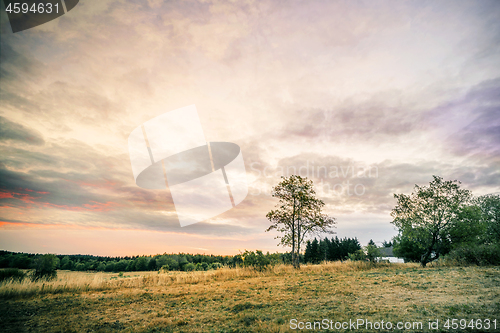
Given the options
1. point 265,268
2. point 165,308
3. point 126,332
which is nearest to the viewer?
point 126,332

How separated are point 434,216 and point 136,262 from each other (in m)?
86.3

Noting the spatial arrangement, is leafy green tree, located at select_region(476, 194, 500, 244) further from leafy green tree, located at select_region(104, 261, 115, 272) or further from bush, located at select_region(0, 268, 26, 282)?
leafy green tree, located at select_region(104, 261, 115, 272)

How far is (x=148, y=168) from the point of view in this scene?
15.1 meters

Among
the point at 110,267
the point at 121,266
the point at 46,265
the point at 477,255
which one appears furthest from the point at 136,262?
the point at 477,255

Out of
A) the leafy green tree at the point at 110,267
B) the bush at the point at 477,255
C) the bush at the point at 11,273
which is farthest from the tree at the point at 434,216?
the leafy green tree at the point at 110,267

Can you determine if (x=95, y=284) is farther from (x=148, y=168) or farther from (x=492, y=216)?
(x=492, y=216)

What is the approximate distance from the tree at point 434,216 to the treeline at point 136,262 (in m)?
14.0

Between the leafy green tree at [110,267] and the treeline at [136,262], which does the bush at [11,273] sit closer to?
the treeline at [136,262]

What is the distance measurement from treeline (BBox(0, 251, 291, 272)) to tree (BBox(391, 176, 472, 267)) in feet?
45.9

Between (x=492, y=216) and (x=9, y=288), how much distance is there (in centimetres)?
4245

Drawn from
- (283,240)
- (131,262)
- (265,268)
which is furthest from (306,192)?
(131,262)

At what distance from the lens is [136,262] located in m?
74.8

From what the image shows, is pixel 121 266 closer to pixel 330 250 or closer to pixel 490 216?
pixel 330 250

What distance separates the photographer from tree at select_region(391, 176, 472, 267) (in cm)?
2059
